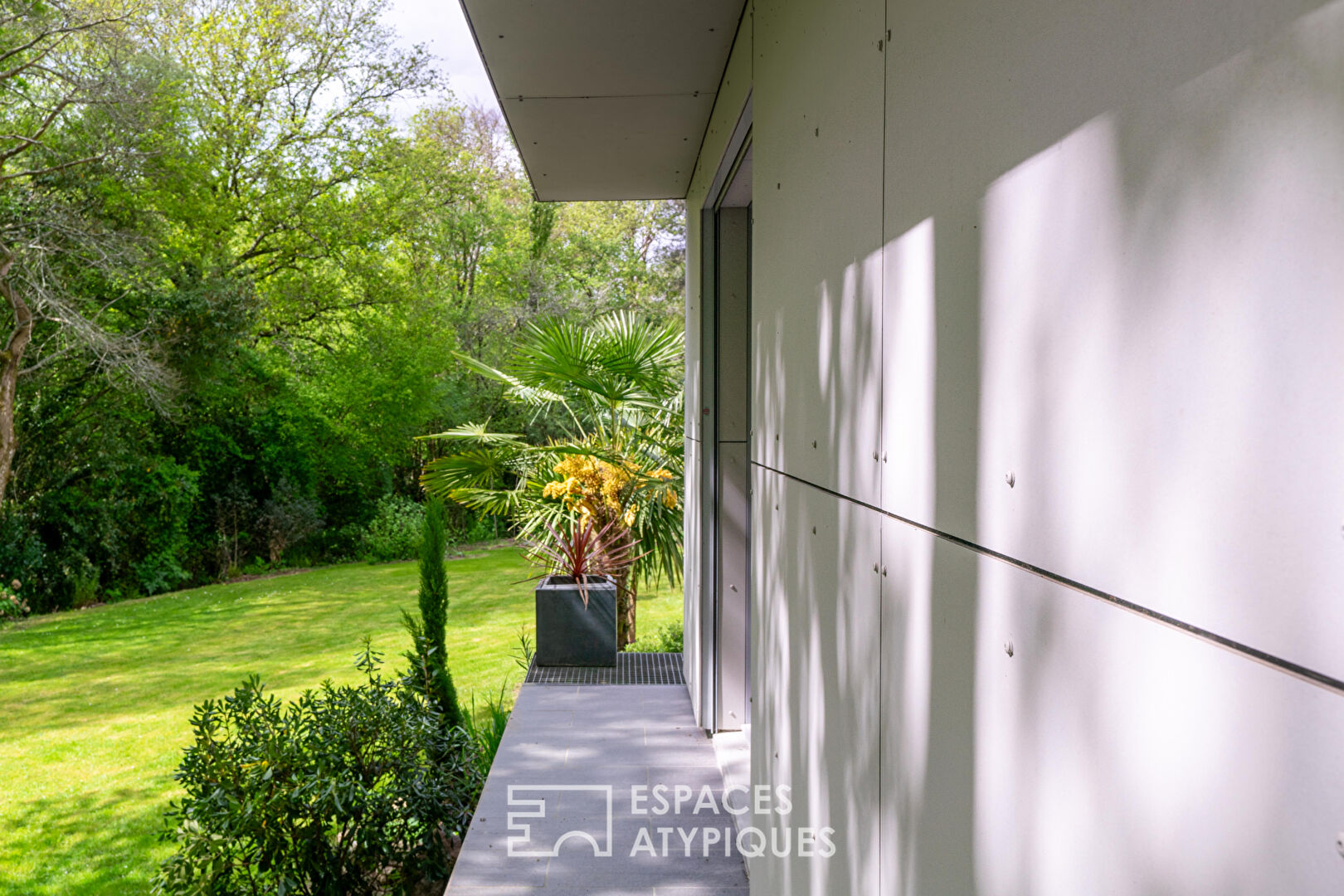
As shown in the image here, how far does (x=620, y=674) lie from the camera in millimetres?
5148

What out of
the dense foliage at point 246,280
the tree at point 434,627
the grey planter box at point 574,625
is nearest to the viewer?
the tree at point 434,627

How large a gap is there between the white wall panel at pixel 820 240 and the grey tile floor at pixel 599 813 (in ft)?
4.96

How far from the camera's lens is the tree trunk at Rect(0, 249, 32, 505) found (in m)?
10.6

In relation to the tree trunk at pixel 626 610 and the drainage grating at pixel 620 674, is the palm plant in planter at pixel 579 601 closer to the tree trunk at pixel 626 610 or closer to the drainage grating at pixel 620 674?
the drainage grating at pixel 620 674

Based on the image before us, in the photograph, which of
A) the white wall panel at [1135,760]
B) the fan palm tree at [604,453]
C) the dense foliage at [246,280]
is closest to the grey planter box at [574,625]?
the fan palm tree at [604,453]

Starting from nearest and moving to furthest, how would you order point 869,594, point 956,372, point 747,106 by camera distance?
point 956,372 → point 869,594 → point 747,106

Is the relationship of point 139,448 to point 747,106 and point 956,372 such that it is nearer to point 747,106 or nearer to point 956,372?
point 747,106

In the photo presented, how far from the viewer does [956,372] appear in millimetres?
858

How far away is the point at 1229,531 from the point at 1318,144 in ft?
0.60

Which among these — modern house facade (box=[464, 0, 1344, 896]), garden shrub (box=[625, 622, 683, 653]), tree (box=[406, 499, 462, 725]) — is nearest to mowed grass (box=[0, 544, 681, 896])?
tree (box=[406, 499, 462, 725])

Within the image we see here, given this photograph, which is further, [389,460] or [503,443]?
[389,460]

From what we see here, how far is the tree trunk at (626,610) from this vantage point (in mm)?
6062

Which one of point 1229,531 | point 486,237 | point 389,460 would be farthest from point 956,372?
point 486,237

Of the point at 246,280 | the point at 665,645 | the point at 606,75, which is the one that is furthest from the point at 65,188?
the point at 606,75
